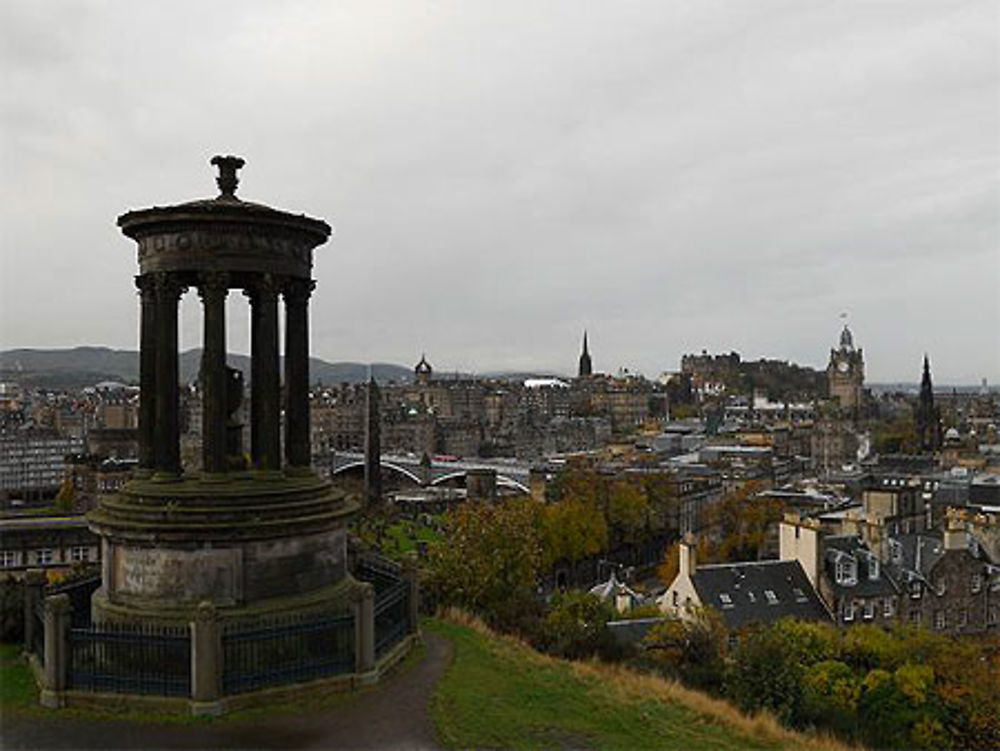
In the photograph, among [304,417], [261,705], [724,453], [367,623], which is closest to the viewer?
[261,705]

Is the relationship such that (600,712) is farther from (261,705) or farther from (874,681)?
(874,681)

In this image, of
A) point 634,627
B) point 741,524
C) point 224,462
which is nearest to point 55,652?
point 224,462

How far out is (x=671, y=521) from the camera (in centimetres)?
6800

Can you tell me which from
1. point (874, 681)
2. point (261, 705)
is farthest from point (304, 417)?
point (874, 681)

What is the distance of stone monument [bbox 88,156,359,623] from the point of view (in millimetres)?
14000

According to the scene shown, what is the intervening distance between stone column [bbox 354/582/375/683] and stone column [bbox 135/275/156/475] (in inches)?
190

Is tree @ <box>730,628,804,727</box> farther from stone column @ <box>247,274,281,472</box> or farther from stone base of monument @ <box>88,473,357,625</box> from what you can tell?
stone column @ <box>247,274,281,472</box>

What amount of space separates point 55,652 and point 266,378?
5369mm

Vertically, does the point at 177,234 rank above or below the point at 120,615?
above

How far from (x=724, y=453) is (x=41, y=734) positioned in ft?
314

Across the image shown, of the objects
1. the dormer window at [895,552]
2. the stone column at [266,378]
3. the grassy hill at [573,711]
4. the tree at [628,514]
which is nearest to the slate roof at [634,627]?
the grassy hill at [573,711]

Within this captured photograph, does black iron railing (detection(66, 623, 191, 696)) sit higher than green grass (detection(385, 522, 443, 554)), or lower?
higher

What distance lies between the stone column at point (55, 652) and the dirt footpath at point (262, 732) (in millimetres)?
Answer: 376

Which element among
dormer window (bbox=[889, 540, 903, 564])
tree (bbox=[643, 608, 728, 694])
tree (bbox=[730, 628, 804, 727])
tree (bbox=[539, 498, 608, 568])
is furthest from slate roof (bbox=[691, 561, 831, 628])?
tree (bbox=[539, 498, 608, 568])
